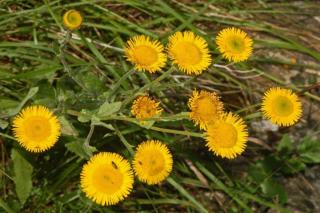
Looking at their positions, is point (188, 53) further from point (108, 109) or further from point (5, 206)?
point (5, 206)

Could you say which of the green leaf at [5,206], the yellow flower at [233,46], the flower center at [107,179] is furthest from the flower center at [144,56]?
the green leaf at [5,206]

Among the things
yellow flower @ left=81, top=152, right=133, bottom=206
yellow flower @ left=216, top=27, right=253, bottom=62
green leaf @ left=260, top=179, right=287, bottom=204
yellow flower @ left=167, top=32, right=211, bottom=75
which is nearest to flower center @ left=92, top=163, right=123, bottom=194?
yellow flower @ left=81, top=152, right=133, bottom=206

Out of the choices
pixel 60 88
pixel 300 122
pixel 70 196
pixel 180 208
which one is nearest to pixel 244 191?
pixel 180 208

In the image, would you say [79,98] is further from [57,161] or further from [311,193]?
[311,193]

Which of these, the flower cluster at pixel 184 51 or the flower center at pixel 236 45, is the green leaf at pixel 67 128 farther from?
the flower center at pixel 236 45

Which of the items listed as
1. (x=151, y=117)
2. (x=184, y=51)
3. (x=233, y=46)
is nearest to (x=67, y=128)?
(x=151, y=117)
